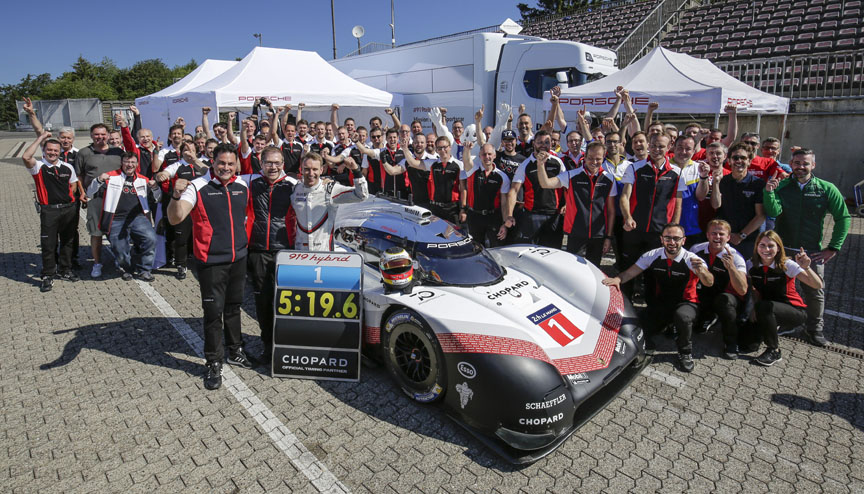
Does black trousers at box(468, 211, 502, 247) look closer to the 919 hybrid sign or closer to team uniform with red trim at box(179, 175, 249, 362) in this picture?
the 919 hybrid sign

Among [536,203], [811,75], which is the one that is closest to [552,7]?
[811,75]

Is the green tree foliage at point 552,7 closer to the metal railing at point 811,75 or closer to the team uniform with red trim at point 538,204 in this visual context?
the metal railing at point 811,75

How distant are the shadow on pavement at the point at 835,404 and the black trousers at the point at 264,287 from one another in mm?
4193

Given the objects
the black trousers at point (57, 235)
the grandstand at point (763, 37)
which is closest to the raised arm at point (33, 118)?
the black trousers at point (57, 235)

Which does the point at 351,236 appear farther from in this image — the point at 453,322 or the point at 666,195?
the point at 666,195

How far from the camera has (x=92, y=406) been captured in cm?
398

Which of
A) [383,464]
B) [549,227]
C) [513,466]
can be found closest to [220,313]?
[383,464]

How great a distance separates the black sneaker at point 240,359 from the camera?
4.60 metres

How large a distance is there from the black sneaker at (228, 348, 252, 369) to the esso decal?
213 cm

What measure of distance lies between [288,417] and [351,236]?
1865 millimetres

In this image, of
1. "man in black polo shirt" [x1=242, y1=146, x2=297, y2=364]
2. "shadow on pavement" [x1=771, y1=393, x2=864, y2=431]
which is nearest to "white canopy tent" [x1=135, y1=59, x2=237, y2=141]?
"man in black polo shirt" [x1=242, y1=146, x2=297, y2=364]

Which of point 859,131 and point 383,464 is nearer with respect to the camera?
point 383,464

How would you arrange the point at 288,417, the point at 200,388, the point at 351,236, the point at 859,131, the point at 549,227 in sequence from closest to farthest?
1. the point at 288,417
2. the point at 200,388
3. the point at 351,236
4. the point at 549,227
5. the point at 859,131

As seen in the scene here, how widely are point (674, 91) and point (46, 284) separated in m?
10.2
